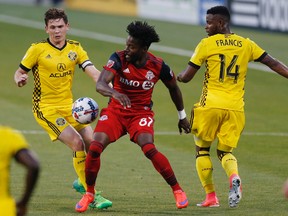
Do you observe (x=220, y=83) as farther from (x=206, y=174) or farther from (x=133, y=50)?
(x=133, y=50)

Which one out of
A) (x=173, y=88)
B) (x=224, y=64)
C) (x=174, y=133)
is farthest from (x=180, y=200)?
(x=174, y=133)

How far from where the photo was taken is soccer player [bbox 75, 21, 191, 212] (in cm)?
1148

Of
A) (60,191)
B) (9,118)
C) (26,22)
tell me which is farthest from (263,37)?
(60,191)

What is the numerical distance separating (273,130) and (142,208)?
28.5 feet

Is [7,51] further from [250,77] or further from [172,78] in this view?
[172,78]

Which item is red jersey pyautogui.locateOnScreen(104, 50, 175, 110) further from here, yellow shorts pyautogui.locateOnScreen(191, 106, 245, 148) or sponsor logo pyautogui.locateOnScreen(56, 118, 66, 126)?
sponsor logo pyautogui.locateOnScreen(56, 118, 66, 126)

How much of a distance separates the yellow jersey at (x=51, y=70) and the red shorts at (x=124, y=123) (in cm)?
108

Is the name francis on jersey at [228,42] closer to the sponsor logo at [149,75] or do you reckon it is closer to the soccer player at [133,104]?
the soccer player at [133,104]

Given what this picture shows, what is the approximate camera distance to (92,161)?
37.8 feet

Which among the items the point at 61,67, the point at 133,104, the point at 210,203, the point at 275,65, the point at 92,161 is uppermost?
the point at 275,65

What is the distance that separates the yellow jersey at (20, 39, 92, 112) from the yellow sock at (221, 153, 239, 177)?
2.23 meters

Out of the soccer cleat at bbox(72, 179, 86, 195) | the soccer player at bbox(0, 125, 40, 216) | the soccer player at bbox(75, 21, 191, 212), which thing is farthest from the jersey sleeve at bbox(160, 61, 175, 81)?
the soccer player at bbox(0, 125, 40, 216)

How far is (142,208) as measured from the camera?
11961 millimetres

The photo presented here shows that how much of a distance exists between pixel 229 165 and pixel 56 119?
231 centimetres
